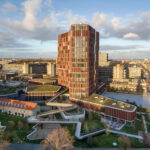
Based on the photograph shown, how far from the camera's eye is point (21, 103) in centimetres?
6384

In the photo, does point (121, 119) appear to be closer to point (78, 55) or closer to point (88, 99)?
point (88, 99)

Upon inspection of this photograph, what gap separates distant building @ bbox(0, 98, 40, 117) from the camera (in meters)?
60.8

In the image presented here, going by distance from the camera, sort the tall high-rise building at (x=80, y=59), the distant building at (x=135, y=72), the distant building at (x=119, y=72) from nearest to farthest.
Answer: the tall high-rise building at (x=80, y=59) → the distant building at (x=119, y=72) → the distant building at (x=135, y=72)

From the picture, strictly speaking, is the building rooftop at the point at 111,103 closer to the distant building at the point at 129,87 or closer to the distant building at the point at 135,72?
the distant building at the point at 129,87

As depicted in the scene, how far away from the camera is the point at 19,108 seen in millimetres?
61812

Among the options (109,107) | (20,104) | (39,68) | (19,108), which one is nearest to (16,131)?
(19,108)

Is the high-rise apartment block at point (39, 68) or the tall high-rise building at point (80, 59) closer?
the tall high-rise building at point (80, 59)

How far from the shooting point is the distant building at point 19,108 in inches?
2393

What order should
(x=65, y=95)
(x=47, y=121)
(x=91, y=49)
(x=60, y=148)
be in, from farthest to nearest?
(x=65, y=95) → (x=91, y=49) → (x=47, y=121) → (x=60, y=148)

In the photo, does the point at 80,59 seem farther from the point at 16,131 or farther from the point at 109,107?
the point at 16,131

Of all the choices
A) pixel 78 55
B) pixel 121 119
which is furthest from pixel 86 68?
pixel 121 119

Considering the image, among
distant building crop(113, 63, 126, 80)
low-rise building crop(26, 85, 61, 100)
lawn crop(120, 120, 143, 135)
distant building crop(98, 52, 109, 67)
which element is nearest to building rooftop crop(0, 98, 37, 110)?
low-rise building crop(26, 85, 61, 100)

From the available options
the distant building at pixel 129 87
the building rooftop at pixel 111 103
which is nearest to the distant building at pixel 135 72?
the distant building at pixel 129 87

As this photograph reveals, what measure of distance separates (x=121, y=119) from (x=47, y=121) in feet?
89.5
